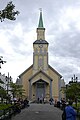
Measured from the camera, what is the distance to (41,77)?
8306cm

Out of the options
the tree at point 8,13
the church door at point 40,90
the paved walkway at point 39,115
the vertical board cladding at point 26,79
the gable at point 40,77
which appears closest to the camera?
the tree at point 8,13

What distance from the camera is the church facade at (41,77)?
274 ft

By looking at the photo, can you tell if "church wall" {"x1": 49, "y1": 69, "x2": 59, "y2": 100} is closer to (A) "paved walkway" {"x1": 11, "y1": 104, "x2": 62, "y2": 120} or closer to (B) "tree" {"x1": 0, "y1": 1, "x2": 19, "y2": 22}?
(A) "paved walkway" {"x1": 11, "y1": 104, "x2": 62, "y2": 120}

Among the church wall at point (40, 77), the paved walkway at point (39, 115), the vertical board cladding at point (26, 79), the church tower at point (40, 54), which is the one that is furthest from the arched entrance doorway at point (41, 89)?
the paved walkway at point (39, 115)

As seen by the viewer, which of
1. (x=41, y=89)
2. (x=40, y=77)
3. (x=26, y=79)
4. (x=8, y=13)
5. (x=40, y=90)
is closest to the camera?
(x=8, y=13)

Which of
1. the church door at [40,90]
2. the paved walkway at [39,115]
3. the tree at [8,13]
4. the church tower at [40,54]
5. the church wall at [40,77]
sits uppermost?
the church tower at [40,54]

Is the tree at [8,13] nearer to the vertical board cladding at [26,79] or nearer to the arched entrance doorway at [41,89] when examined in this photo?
the arched entrance doorway at [41,89]

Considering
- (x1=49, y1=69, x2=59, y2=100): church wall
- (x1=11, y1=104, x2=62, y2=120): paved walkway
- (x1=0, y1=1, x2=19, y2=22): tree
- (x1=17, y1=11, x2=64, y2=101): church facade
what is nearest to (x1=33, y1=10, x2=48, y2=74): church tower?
(x1=17, y1=11, x2=64, y2=101): church facade

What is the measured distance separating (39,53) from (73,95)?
1703 inches

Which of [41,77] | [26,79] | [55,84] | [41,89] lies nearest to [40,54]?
[26,79]

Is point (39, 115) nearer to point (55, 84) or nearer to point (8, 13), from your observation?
point (8, 13)

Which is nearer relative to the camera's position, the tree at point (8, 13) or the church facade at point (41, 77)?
the tree at point (8, 13)

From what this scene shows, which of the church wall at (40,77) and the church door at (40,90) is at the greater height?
the church wall at (40,77)

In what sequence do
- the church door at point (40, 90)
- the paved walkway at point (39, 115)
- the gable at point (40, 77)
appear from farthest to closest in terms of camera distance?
the church door at point (40, 90)
the gable at point (40, 77)
the paved walkway at point (39, 115)
